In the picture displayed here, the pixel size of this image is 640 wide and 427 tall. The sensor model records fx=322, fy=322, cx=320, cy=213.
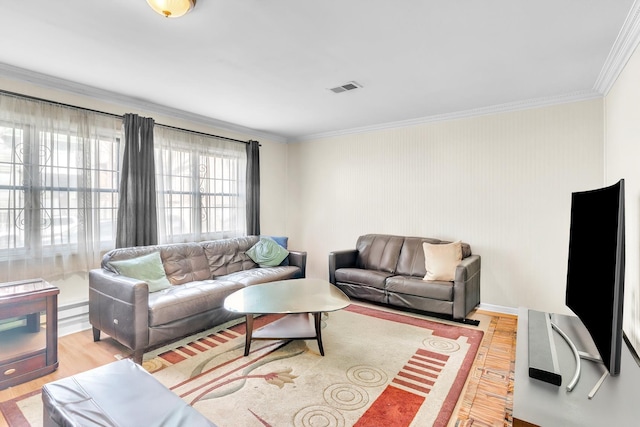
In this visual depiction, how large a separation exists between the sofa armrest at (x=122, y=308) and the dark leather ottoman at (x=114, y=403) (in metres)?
1.04

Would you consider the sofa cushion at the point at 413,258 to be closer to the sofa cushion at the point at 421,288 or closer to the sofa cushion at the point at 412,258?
the sofa cushion at the point at 412,258

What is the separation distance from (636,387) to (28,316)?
3962 mm

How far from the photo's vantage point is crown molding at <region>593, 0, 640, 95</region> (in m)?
2.09

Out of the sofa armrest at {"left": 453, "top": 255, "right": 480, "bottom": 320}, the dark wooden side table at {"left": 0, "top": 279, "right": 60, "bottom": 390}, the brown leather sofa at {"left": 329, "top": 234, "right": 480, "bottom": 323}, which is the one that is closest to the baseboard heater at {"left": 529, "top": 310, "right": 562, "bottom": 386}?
the sofa armrest at {"left": 453, "top": 255, "right": 480, "bottom": 320}

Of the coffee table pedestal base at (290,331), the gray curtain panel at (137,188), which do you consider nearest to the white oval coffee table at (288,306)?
the coffee table pedestal base at (290,331)

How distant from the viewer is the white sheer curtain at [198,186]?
4.07 metres

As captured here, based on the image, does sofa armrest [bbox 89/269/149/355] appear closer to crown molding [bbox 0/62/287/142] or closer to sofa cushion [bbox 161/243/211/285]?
sofa cushion [bbox 161/243/211/285]

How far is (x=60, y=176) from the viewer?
317 cm

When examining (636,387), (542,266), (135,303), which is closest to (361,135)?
(542,266)

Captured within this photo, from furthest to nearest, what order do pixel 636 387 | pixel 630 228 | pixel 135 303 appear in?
pixel 135 303
pixel 630 228
pixel 636 387

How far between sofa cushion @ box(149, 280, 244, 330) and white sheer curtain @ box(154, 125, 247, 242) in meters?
1.06

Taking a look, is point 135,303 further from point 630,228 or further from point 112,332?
point 630,228

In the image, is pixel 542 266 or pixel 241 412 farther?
pixel 542 266

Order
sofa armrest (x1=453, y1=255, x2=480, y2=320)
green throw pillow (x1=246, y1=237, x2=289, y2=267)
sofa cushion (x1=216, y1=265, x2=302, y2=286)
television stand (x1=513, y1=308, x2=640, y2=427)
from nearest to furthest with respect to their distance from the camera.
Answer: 1. television stand (x1=513, y1=308, x2=640, y2=427)
2. sofa armrest (x1=453, y1=255, x2=480, y2=320)
3. sofa cushion (x1=216, y1=265, x2=302, y2=286)
4. green throw pillow (x1=246, y1=237, x2=289, y2=267)
